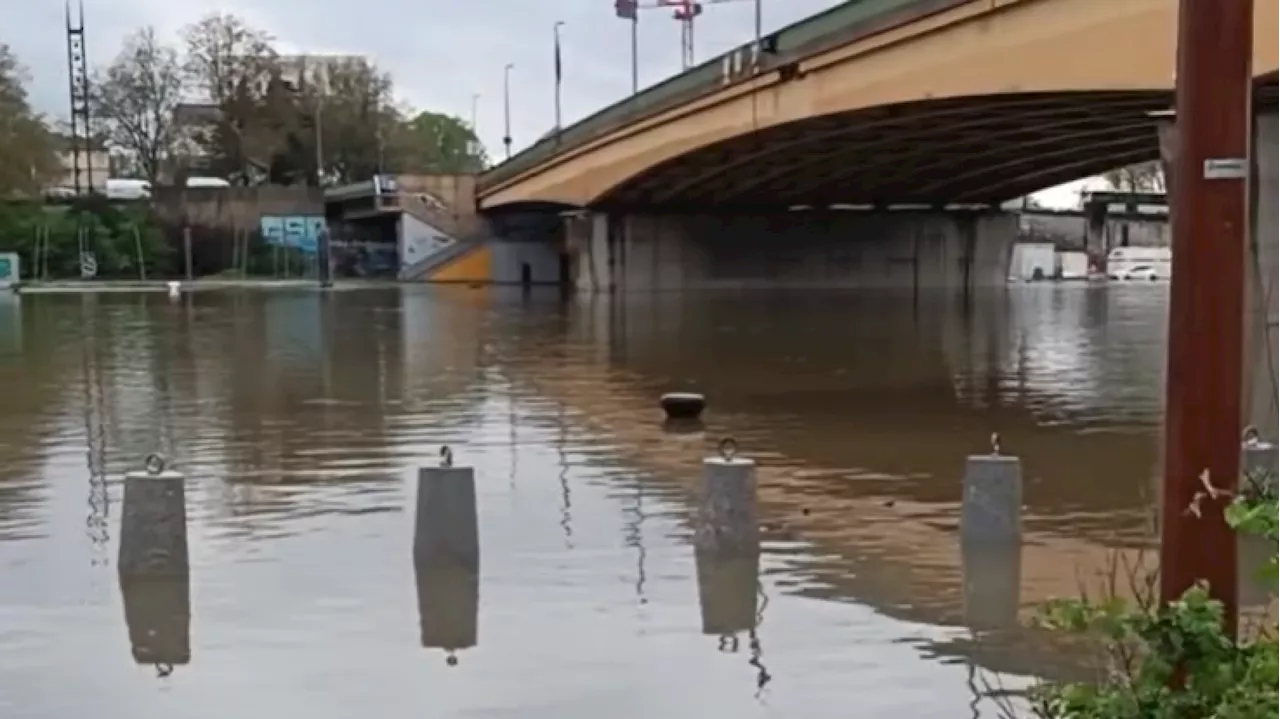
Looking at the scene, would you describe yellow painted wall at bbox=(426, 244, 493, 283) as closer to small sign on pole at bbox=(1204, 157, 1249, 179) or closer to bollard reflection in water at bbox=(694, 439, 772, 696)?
bollard reflection in water at bbox=(694, 439, 772, 696)

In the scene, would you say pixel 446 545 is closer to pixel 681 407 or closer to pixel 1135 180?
pixel 681 407

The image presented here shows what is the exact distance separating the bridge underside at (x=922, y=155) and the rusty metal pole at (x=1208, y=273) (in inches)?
676

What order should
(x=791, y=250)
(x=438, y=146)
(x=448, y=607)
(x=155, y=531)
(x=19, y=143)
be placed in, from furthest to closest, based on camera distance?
(x=438, y=146), (x=19, y=143), (x=791, y=250), (x=155, y=531), (x=448, y=607)

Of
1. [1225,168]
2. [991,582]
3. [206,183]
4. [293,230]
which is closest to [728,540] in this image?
[991,582]

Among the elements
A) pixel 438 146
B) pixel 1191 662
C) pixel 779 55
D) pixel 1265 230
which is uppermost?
pixel 438 146

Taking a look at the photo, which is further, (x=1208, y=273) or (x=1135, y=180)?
(x=1135, y=180)

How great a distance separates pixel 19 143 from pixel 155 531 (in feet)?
270

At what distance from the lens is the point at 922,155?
170 ft

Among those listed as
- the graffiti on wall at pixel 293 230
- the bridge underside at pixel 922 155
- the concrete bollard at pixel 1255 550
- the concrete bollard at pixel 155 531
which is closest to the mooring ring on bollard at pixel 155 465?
the concrete bollard at pixel 155 531

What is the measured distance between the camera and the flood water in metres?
8.48

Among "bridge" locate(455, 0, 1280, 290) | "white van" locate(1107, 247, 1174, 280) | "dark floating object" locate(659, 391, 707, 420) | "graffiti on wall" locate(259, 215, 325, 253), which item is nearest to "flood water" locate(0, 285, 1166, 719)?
"dark floating object" locate(659, 391, 707, 420)

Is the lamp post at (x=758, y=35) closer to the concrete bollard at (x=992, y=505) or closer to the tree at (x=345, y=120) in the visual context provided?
the concrete bollard at (x=992, y=505)

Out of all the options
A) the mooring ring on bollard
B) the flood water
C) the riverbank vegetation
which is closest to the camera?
the riverbank vegetation

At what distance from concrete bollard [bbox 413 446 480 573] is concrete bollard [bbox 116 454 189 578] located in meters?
1.46
